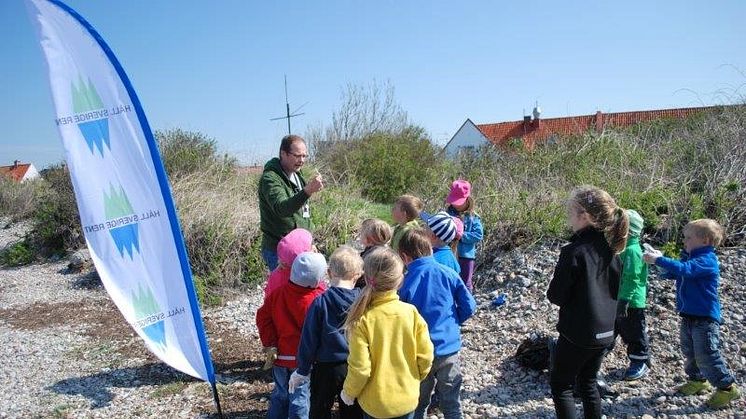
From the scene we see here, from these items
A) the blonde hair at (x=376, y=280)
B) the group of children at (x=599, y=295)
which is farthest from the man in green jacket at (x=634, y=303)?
the blonde hair at (x=376, y=280)

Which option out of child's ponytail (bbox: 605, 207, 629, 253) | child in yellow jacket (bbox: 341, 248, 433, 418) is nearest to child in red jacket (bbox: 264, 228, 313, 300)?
child in yellow jacket (bbox: 341, 248, 433, 418)

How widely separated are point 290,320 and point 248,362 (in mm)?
1961

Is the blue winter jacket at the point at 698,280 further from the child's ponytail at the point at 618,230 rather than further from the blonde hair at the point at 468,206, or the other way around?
the blonde hair at the point at 468,206

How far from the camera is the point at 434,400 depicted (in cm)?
366

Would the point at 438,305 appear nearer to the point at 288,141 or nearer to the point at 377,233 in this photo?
the point at 377,233

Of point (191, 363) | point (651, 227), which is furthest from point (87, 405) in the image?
point (651, 227)

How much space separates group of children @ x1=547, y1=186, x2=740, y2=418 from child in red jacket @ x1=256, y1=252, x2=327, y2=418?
4.63ft

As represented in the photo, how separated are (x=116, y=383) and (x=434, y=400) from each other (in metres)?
2.82

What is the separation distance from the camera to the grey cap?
2949 mm

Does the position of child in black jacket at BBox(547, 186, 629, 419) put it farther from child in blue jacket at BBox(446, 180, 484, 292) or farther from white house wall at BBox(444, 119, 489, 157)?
white house wall at BBox(444, 119, 489, 157)

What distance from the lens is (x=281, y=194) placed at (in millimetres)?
3947

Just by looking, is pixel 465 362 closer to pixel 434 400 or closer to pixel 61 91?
pixel 434 400

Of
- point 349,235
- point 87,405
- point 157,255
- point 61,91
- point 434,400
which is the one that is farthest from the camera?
point 349,235

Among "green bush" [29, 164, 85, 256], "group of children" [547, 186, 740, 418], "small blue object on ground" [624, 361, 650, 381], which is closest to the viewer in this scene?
"group of children" [547, 186, 740, 418]
